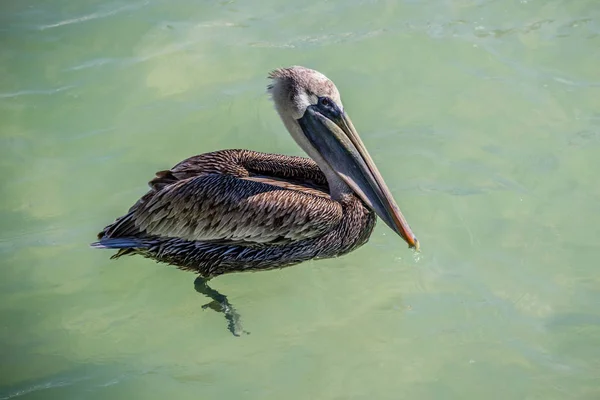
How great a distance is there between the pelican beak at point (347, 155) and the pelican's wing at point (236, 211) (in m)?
0.24

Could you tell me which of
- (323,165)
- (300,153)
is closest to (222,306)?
(323,165)

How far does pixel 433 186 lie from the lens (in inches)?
237

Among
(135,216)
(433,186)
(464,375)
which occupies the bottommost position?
(464,375)

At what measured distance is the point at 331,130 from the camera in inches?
199

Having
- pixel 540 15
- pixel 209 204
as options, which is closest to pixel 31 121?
pixel 209 204

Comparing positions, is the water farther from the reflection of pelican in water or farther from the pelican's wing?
the pelican's wing

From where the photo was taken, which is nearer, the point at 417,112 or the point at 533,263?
the point at 533,263

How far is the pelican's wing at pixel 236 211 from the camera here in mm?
5062

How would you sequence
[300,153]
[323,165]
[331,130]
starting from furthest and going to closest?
[300,153]
[323,165]
[331,130]

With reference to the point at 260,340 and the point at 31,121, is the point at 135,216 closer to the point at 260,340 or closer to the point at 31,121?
the point at 260,340

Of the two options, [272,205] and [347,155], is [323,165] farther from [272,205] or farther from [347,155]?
[272,205]

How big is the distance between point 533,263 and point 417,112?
1829 millimetres

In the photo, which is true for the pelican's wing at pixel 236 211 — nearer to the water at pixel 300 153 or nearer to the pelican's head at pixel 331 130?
the pelican's head at pixel 331 130

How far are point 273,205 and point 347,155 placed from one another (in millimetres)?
601
